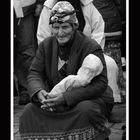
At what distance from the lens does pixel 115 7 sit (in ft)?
20.8

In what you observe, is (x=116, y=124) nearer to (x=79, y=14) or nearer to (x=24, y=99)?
(x=79, y=14)

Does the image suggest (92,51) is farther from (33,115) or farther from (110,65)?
(110,65)

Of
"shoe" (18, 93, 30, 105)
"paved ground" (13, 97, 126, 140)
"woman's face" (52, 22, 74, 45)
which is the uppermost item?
"woman's face" (52, 22, 74, 45)

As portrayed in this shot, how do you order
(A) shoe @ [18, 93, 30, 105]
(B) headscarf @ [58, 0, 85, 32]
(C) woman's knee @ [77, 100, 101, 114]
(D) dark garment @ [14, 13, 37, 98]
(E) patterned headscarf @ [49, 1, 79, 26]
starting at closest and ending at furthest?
(C) woman's knee @ [77, 100, 101, 114], (E) patterned headscarf @ [49, 1, 79, 26], (B) headscarf @ [58, 0, 85, 32], (D) dark garment @ [14, 13, 37, 98], (A) shoe @ [18, 93, 30, 105]

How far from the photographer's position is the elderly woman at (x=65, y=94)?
383cm

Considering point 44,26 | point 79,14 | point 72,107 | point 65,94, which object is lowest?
point 72,107

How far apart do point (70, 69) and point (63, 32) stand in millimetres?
329

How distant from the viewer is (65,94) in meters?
3.89

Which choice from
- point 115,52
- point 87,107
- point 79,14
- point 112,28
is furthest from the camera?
point 112,28

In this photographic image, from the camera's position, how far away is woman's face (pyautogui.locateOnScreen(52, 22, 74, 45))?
4.10 m

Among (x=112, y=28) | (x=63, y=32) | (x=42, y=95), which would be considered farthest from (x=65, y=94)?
(x=112, y=28)

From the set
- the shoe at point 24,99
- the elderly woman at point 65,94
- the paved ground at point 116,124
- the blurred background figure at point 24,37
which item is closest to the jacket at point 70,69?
the elderly woman at point 65,94

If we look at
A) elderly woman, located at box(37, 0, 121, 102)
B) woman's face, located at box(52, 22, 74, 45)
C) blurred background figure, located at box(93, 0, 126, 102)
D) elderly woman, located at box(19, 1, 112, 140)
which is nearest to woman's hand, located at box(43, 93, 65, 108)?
elderly woman, located at box(19, 1, 112, 140)

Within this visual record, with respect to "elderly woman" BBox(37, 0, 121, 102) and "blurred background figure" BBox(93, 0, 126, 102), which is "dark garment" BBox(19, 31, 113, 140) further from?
"blurred background figure" BBox(93, 0, 126, 102)
